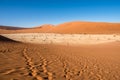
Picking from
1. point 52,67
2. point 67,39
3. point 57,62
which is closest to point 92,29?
point 67,39

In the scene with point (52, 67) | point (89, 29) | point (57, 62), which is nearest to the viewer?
point (52, 67)

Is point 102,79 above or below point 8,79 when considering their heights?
below

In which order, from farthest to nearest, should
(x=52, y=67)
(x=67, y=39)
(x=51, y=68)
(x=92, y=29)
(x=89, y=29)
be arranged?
(x=89, y=29) → (x=92, y=29) → (x=67, y=39) → (x=52, y=67) → (x=51, y=68)

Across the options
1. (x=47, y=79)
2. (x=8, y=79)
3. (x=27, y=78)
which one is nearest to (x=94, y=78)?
(x=47, y=79)

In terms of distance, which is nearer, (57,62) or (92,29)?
(57,62)

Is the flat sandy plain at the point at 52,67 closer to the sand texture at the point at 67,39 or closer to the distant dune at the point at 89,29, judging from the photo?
the sand texture at the point at 67,39

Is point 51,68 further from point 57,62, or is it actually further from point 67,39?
point 67,39

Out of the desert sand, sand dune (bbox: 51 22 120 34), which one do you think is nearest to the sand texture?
the desert sand

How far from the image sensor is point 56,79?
5.30m

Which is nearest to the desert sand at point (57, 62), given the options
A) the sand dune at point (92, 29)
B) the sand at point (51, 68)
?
the sand at point (51, 68)

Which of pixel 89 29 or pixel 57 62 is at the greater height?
pixel 89 29

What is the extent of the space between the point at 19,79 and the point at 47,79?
89cm

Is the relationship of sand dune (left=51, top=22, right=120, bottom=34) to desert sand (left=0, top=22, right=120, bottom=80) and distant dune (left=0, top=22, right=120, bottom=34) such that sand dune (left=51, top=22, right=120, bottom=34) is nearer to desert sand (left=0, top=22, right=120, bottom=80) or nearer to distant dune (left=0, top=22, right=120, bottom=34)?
distant dune (left=0, top=22, right=120, bottom=34)

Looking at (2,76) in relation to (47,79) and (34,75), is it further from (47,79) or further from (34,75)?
(47,79)
